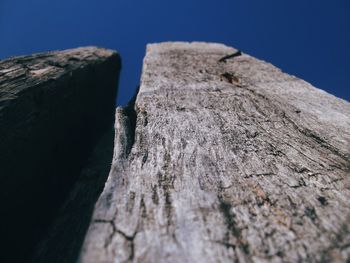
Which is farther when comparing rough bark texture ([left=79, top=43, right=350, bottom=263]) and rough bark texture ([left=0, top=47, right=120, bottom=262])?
rough bark texture ([left=0, top=47, right=120, bottom=262])

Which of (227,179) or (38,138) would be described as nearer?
(227,179)

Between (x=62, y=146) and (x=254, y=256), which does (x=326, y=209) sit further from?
(x=62, y=146)

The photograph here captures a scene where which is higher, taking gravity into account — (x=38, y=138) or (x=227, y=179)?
(x=227, y=179)

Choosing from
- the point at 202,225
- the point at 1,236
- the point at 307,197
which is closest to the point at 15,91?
the point at 1,236

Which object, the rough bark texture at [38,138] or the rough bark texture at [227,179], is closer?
the rough bark texture at [227,179]
